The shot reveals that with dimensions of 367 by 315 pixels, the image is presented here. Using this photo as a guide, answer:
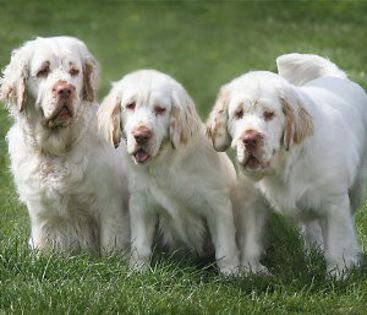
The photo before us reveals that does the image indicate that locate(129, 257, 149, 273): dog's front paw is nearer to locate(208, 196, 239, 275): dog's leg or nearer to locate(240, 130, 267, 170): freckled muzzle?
locate(208, 196, 239, 275): dog's leg

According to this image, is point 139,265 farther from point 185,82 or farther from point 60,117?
point 185,82

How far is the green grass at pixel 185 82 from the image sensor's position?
5.62 m

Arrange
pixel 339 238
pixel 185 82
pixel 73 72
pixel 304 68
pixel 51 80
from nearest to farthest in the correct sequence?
pixel 339 238 → pixel 51 80 → pixel 73 72 → pixel 304 68 → pixel 185 82

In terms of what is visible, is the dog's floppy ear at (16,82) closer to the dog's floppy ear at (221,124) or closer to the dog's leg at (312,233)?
the dog's floppy ear at (221,124)

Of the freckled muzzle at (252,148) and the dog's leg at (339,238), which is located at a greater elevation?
the freckled muzzle at (252,148)

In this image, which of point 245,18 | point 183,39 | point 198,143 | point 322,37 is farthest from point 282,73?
point 245,18

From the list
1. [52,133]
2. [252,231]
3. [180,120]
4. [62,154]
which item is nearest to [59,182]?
[62,154]

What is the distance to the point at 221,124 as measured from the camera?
623 cm

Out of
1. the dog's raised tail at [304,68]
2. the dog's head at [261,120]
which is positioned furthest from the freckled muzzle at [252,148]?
the dog's raised tail at [304,68]

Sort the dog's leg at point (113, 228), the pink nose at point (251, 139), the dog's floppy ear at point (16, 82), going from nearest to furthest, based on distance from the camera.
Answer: the pink nose at point (251, 139)
the dog's floppy ear at point (16, 82)
the dog's leg at point (113, 228)

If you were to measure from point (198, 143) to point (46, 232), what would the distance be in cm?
124

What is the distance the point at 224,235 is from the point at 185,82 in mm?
8940

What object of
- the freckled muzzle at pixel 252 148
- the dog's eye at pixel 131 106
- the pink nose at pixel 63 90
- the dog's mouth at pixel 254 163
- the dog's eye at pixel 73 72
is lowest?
the dog's mouth at pixel 254 163

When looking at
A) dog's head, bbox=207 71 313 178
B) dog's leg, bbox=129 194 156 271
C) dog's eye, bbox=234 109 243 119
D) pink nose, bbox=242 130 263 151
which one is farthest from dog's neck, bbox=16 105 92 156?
pink nose, bbox=242 130 263 151
